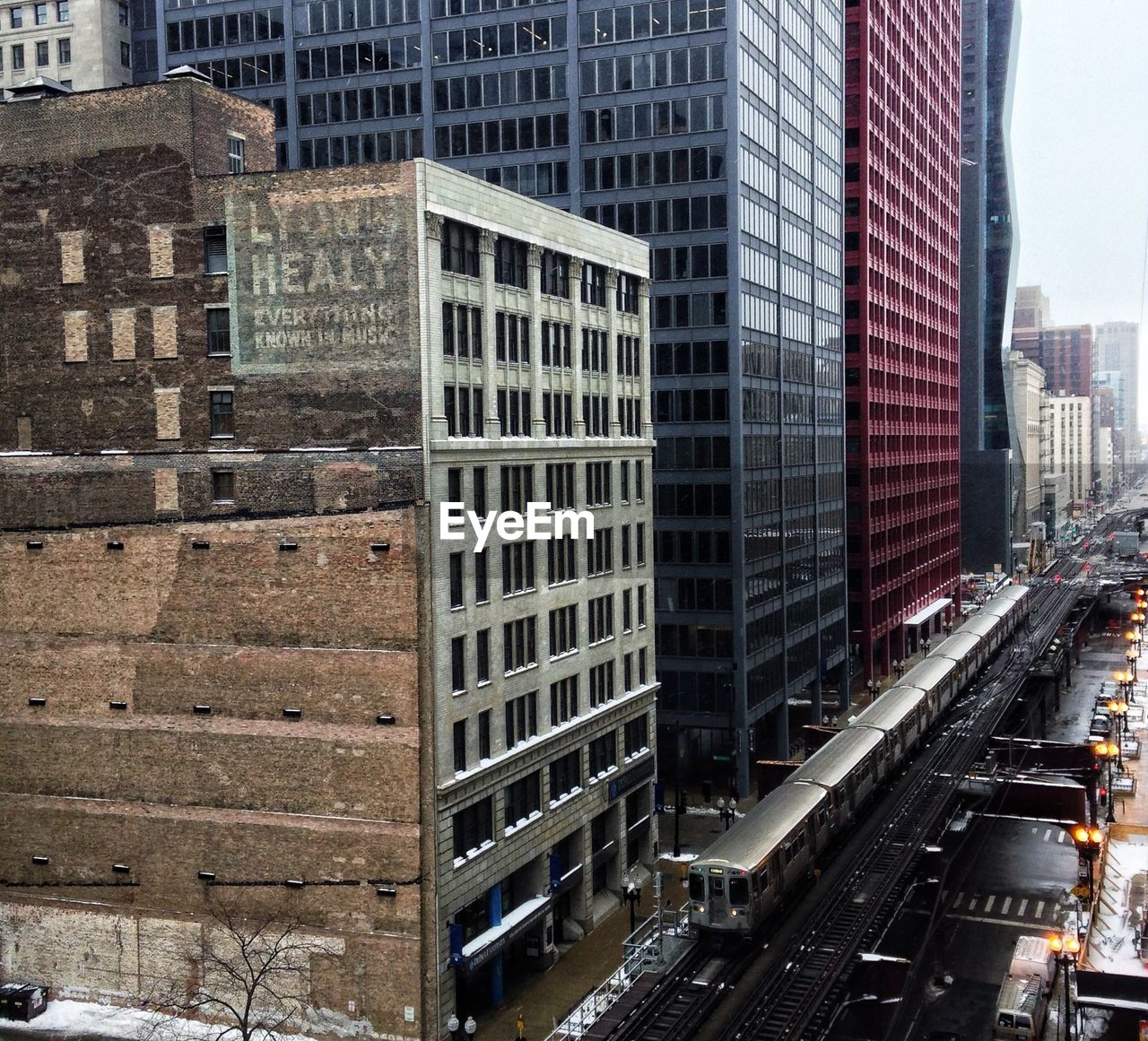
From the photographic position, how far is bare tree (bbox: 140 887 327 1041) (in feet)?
155

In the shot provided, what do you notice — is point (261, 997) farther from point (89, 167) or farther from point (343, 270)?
point (89, 167)

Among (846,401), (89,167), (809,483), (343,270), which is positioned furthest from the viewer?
(846,401)

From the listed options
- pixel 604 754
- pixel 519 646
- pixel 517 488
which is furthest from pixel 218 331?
pixel 604 754

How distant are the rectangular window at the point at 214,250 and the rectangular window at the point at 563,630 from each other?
18.3 meters

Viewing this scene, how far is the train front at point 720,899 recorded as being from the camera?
1993 inches

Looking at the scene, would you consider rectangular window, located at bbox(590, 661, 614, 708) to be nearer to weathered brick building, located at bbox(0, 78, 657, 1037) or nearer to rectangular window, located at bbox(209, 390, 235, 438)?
weathered brick building, located at bbox(0, 78, 657, 1037)

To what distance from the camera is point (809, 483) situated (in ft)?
307

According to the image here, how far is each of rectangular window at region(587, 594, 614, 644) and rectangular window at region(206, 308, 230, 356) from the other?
18.6m

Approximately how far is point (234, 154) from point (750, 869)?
108ft

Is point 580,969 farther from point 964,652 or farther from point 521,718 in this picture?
point 964,652

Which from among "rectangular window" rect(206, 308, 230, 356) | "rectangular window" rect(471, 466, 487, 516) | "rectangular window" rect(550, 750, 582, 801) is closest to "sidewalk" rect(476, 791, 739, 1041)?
"rectangular window" rect(550, 750, 582, 801)

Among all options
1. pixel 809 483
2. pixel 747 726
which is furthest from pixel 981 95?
pixel 747 726

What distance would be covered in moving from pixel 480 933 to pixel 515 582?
12817mm

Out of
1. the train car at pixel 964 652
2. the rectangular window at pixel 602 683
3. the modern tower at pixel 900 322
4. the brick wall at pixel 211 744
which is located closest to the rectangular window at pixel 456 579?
the brick wall at pixel 211 744
